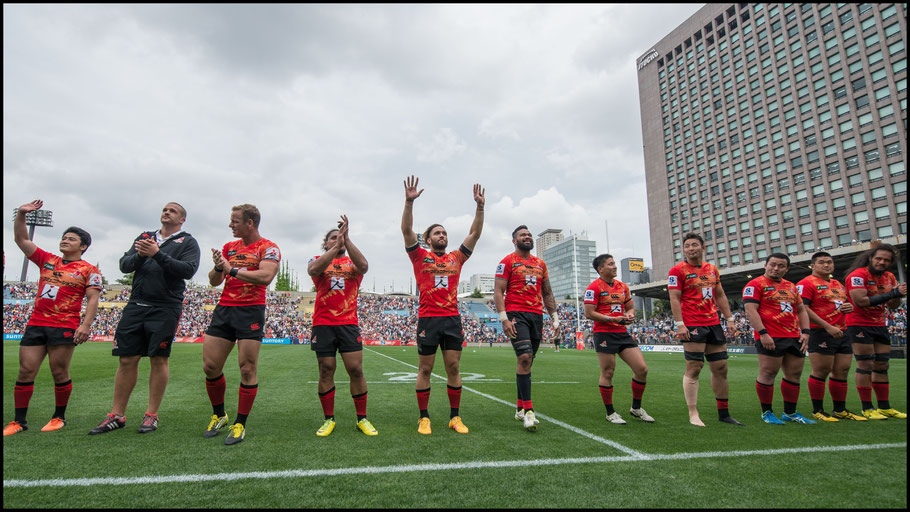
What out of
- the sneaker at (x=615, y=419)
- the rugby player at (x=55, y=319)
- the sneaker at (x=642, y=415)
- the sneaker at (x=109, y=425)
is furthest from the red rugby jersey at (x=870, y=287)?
the rugby player at (x=55, y=319)

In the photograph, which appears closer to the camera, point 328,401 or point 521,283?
point 328,401

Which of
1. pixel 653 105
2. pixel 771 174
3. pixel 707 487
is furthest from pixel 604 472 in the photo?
pixel 653 105

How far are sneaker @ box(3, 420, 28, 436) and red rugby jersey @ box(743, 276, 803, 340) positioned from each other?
851cm

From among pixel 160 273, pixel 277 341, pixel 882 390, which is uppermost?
pixel 160 273

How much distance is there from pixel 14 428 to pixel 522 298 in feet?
18.6

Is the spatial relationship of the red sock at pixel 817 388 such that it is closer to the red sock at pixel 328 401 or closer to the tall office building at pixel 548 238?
the red sock at pixel 328 401

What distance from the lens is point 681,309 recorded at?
6.17 m

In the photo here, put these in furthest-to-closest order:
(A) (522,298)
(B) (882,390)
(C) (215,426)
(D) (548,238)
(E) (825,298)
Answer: (D) (548,238), (E) (825,298), (B) (882,390), (A) (522,298), (C) (215,426)

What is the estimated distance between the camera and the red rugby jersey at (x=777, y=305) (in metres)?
6.06

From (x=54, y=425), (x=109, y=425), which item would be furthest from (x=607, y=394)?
(x=54, y=425)

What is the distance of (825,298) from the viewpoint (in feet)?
20.9

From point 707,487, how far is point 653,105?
89924mm

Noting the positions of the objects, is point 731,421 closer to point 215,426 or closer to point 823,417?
point 823,417

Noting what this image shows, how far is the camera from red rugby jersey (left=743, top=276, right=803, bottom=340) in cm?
606
